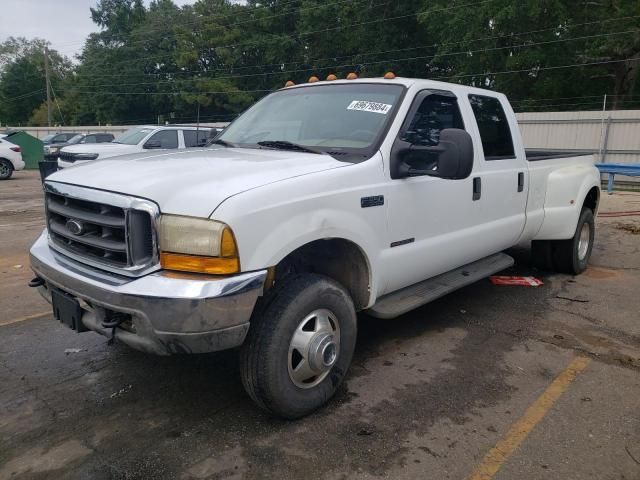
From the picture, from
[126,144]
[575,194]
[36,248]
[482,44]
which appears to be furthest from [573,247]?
[482,44]

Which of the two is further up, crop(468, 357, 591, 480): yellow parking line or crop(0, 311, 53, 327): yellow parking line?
crop(0, 311, 53, 327): yellow parking line

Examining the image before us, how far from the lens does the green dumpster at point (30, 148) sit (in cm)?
2345

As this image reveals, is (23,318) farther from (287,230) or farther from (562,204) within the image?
(562,204)

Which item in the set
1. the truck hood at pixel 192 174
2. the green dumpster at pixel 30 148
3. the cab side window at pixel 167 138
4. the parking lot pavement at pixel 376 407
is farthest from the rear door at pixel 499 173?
the green dumpster at pixel 30 148

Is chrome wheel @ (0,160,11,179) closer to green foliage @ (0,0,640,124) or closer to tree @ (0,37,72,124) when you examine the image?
green foliage @ (0,0,640,124)

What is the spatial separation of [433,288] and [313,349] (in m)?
1.45

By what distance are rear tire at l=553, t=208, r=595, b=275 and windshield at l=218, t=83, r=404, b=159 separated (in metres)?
3.21

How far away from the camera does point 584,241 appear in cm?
630

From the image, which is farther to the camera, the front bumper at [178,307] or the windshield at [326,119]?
the windshield at [326,119]

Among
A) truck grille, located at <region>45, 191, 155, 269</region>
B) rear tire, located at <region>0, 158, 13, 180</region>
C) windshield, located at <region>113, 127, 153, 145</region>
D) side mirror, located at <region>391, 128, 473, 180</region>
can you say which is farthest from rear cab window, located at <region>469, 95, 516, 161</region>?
rear tire, located at <region>0, 158, 13, 180</region>

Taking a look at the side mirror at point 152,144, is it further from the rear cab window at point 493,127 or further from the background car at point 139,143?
the rear cab window at point 493,127

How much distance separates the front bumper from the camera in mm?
2512

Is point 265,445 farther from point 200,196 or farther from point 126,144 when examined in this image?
point 126,144

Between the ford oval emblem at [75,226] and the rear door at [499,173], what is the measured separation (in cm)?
295
